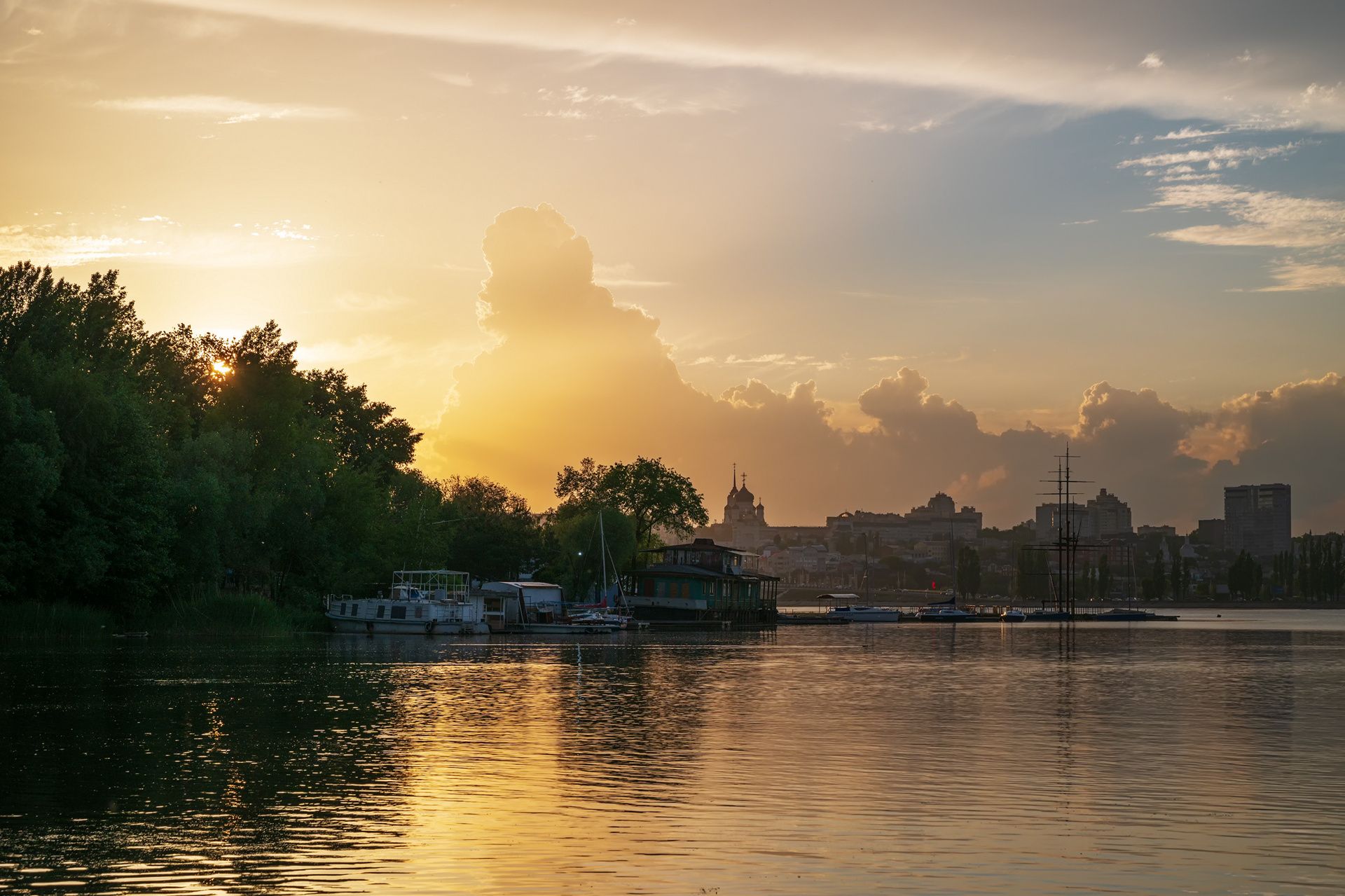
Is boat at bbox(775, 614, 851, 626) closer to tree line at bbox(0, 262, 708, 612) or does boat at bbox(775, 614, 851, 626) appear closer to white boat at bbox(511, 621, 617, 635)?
tree line at bbox(0, 262, 708, 612)

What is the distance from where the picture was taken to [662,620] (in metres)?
141

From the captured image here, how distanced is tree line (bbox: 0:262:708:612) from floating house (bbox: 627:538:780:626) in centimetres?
510

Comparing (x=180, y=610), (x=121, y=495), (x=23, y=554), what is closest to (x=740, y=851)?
(x=23, y=554)

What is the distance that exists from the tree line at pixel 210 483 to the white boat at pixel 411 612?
310 cm

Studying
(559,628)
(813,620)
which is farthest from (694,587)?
(813,620)

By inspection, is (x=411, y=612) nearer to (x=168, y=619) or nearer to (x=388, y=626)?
(x=388, y=626)

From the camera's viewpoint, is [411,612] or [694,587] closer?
[411,612]

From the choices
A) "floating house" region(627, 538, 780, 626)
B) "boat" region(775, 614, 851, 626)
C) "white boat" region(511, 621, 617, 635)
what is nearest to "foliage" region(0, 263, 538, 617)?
"white boat" region(511, 621, 617, 635)

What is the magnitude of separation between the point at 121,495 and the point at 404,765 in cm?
5363

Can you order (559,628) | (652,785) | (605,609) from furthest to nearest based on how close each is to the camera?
(605,609) → (559,628) → (652,785)

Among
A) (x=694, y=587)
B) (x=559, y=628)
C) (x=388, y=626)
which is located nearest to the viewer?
(x=388, y=626)

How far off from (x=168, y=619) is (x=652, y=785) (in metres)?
63.6

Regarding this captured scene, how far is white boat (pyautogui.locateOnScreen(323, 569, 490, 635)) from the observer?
10500cm

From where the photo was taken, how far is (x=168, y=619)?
82.9 meters
